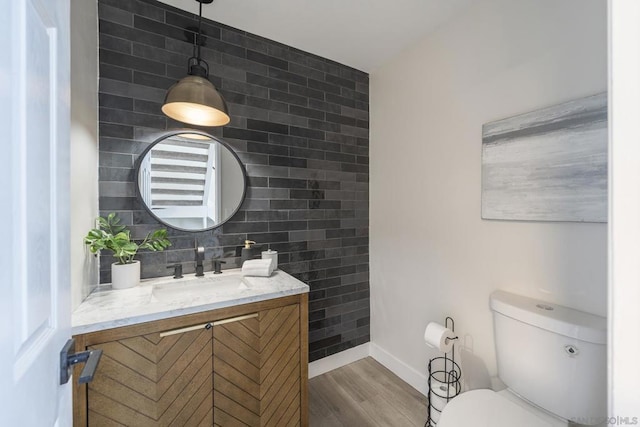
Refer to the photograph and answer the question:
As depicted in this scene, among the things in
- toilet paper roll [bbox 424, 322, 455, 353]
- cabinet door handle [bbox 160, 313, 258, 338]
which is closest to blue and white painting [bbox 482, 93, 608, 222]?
toilet paper roll [bbox 424, 322, 455, 353]

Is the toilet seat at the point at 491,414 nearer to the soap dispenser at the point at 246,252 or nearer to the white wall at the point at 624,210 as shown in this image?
the white wall at the point at 624,210

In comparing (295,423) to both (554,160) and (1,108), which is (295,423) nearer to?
(1,108)

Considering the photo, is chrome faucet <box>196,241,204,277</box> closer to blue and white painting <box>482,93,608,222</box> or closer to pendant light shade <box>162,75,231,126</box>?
pendant light shade <box>162,75,231,126</box>

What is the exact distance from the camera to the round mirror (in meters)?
1.61

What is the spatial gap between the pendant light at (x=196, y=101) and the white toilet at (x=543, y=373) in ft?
5.95

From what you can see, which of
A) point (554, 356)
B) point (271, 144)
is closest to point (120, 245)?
point (271, 144)

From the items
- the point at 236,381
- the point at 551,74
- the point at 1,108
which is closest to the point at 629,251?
the point at 1,108

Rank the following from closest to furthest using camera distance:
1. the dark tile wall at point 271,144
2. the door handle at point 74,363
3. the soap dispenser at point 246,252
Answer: the door handle at point 74,363, the dark tile wall at point 271,144, the soap dispenser at point 246,252

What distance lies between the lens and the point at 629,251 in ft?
1.45

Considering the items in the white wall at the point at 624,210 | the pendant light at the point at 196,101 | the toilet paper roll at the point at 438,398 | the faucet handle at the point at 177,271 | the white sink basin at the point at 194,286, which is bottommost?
the toilet paper roll at the point at 438,398

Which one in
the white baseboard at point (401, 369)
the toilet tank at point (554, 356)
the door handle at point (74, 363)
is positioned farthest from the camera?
the white baseboard at point (401, 369)

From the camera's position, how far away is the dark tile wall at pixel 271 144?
5.02ft

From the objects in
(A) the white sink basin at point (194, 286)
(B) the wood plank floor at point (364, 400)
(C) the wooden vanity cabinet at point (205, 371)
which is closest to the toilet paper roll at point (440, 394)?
(B) the wood plank floor at point (364, 400)

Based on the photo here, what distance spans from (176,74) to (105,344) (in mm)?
1558
